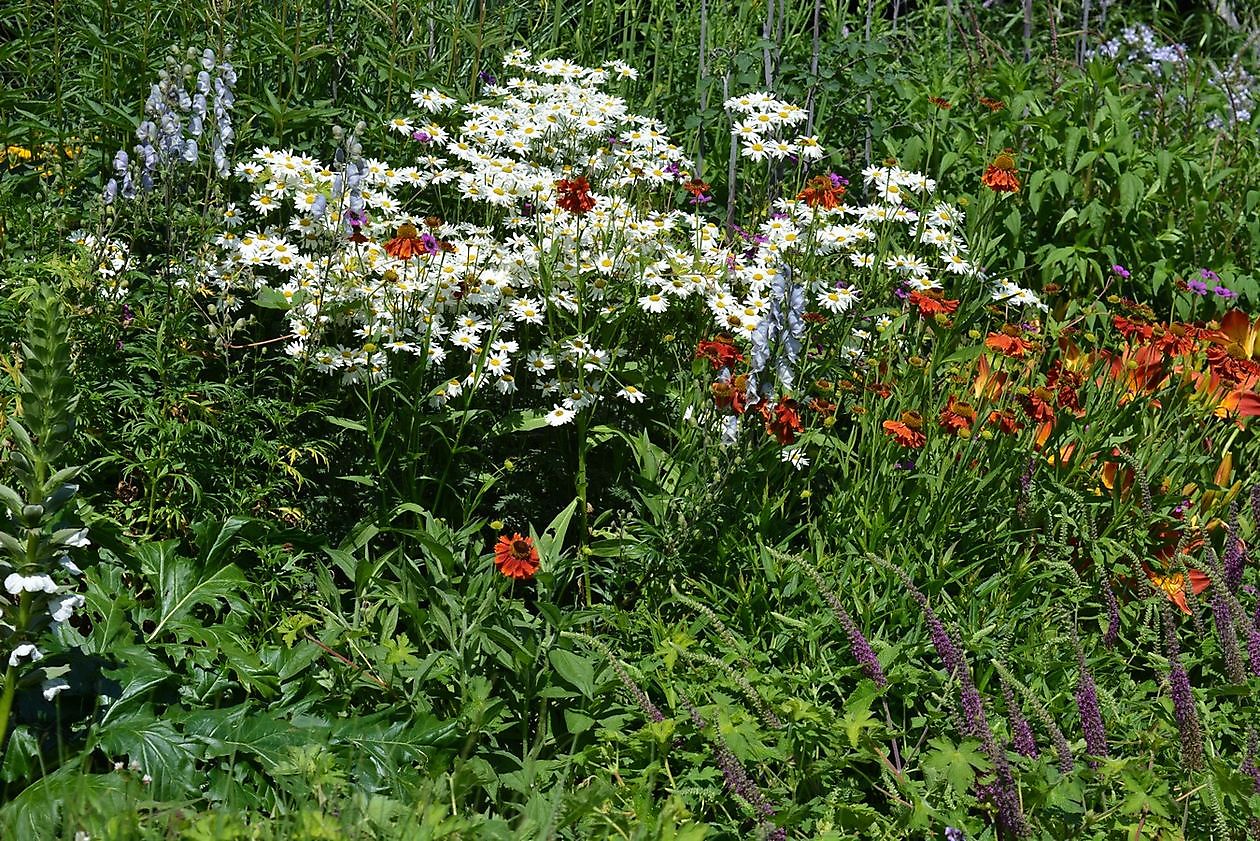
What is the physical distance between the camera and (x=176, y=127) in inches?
119

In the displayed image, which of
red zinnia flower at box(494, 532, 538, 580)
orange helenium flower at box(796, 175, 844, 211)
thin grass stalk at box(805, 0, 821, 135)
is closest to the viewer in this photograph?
red zinnia flower at box(494, 532, 538, 580)

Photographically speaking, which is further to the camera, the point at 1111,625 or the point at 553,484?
the point at 553,484

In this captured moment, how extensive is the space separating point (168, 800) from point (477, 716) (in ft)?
1.77

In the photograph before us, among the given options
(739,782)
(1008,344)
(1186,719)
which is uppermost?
(1008,344)

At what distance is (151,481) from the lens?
287 cm

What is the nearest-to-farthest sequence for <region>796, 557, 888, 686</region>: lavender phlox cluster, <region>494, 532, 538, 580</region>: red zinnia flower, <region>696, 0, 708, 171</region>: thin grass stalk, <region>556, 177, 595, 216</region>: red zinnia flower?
<region>796, 557, 888, 686</region>: lavender phlox cluster → <region>494, 532, 538, 580</region>: red zinnia flower → <region>556, 177, 595, 216</region>: red zinnia flower → <region>696, 0, 708, 171</region>: thin grass stalk

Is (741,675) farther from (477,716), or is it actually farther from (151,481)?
(151,481)

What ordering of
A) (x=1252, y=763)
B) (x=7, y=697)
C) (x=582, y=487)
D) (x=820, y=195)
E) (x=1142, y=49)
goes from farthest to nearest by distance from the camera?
1. (x=1142, y=49)
2. (x=820, y=195)
3. (x=582, y=487)
4. (x=1252, y=763)
5. (x=7, y=697)

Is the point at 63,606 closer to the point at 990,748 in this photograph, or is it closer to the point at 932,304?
the point at 990,748

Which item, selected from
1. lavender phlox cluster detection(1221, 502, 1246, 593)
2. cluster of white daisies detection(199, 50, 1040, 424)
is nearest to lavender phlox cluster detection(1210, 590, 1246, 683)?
lavender phlox cluster detection(1221, 502, 1246, 593)

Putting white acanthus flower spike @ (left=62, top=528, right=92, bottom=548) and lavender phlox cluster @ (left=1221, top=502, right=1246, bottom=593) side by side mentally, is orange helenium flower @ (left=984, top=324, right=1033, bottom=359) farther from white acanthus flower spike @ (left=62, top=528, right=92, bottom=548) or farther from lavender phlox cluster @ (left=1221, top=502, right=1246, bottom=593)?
white acanthus flower spike @ (left=62, top=528, right=92, bottom=548)

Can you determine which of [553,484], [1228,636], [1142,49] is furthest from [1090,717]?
[1142,49]

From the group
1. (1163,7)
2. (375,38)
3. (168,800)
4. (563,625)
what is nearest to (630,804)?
(563,625)

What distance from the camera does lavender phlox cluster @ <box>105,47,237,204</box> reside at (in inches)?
120
